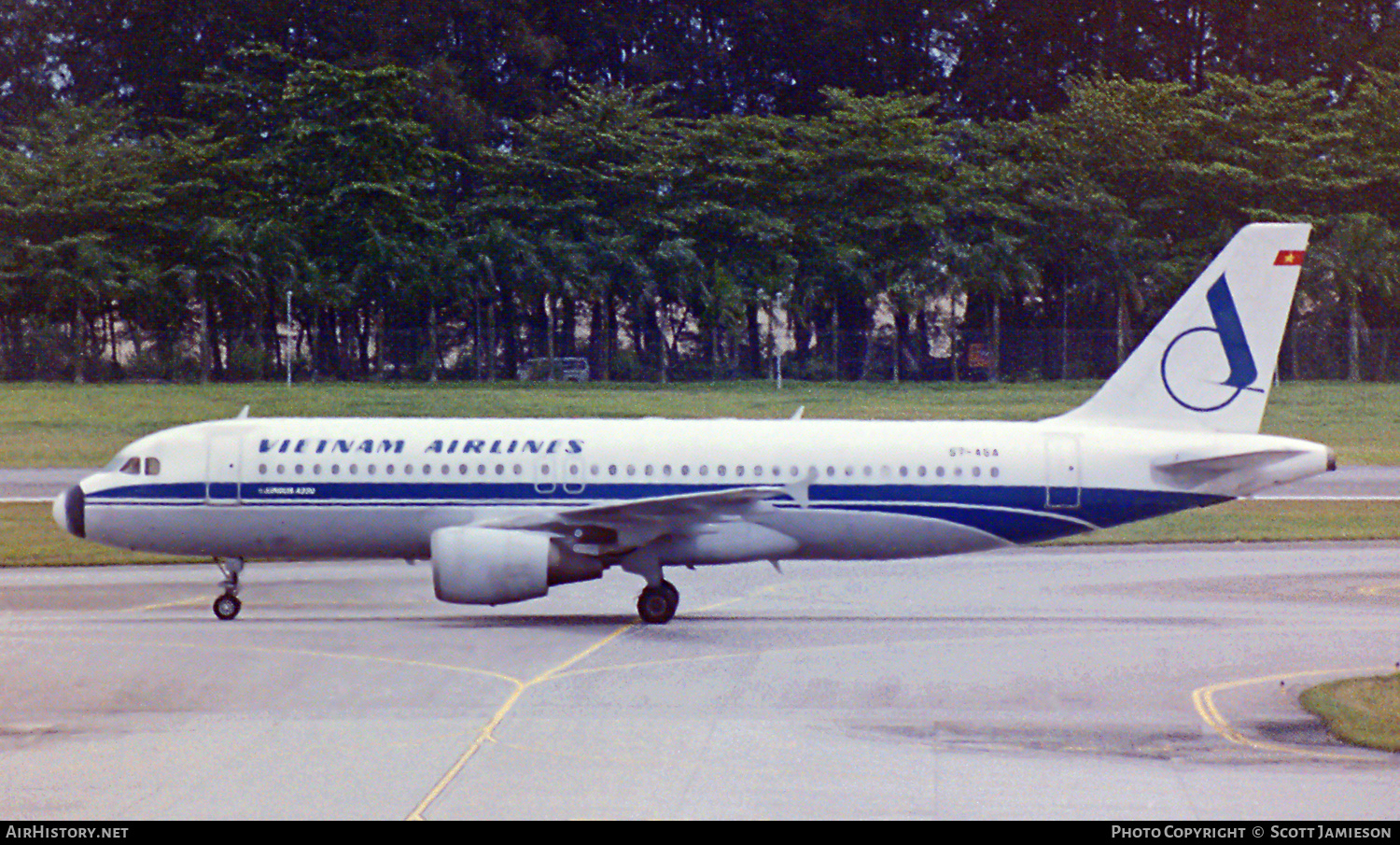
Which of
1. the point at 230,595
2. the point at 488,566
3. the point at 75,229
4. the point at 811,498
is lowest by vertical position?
the point at 230,595

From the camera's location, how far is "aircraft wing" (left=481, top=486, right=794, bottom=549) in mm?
25938

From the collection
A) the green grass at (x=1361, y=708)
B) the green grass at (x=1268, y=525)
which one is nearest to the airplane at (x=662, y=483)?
the green grass at (x=1361, y=708)

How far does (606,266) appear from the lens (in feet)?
262

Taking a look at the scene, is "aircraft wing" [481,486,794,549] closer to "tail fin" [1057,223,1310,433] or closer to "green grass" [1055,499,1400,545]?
"tail fin" [1057,223,1310,433]

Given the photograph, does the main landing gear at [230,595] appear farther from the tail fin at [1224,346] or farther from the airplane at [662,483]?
the tail fin at [1224,346]

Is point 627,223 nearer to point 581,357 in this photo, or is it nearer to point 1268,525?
point 581,357

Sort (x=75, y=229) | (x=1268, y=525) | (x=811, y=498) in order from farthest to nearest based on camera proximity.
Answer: (x=75, y=229) → (x=1268, y=525) → (x=811, y=498)

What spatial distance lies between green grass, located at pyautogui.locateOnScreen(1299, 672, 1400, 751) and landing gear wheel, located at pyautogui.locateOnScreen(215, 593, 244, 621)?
16.6m

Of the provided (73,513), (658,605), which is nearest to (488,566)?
(658,605)

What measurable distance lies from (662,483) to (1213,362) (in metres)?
9.94

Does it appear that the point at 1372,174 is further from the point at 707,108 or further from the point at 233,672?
the point at 233,672

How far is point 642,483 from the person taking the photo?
27.7 metres
